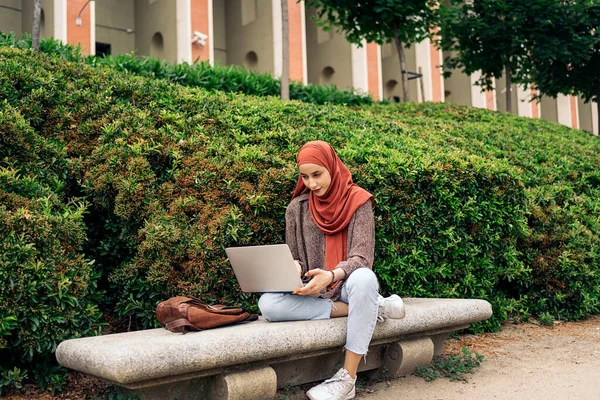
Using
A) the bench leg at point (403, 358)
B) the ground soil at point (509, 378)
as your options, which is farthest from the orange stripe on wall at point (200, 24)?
the bench leg at point (403, 358)

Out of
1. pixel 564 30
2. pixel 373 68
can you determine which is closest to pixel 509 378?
pixel 564 30

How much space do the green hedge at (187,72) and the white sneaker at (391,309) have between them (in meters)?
5.69

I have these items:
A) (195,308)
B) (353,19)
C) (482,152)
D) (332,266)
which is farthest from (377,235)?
(353,19)

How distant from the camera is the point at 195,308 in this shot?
3533 mm

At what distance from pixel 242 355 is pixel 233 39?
78.5 ft

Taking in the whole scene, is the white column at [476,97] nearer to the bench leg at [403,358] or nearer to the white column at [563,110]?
the white column at [563,110]

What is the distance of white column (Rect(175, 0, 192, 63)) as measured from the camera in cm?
2091

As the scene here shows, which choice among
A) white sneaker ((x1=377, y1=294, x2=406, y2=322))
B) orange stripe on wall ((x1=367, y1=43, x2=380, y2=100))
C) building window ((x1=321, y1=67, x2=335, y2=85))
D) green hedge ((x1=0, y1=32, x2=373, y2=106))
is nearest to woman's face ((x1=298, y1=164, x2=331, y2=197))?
white sneaker ((x1=377, y1=294, x2=406, y2=322))

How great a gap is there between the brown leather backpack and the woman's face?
97 centimetres

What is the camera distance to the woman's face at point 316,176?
4.02 metres

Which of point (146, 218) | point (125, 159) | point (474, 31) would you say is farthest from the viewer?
point (474, 31)

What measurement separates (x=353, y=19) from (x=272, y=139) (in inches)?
354

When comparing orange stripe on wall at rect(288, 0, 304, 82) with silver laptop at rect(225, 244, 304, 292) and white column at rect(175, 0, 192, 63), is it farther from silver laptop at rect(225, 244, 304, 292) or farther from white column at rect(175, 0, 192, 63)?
silver laptop at rect(225, 244, 304, 292)

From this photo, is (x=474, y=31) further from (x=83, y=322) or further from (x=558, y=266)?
(x=83, y=322)
